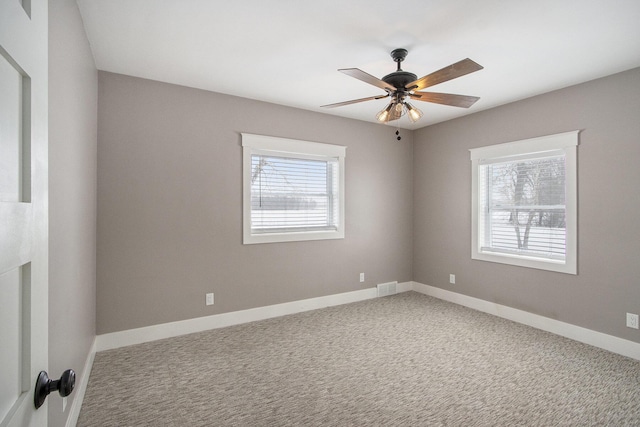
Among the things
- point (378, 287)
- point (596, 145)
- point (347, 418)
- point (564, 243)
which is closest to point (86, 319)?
point (347, 418)

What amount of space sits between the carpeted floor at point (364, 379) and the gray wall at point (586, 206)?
0.44 m

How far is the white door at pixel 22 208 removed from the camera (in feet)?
1.97

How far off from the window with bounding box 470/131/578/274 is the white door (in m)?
4.27

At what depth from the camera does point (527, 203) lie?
3934 mm

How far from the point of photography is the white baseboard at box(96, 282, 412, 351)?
3.20 meters

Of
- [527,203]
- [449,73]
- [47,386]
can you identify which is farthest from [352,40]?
[527,203]

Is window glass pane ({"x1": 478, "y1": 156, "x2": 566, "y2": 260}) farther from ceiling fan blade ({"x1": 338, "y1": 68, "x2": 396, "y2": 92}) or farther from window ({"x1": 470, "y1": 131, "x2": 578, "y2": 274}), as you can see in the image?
ceiling fan blade ({"x1": 338, "y1": 68, "x2": 396, "y2": 92})

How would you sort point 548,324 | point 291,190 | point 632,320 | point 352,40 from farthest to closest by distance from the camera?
point 291,190 < point 548,324 < point 632,320 < point 352,40

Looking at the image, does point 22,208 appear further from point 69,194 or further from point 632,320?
point 632,320

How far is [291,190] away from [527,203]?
2.90 m

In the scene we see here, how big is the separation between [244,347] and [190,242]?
49.4 inches

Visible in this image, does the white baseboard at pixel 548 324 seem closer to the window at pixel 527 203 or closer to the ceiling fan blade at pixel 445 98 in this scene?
the window at pixel 527 203

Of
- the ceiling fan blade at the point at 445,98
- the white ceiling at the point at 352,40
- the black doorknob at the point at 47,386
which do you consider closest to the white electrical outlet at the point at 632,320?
the white ceiling at the point at 352,40

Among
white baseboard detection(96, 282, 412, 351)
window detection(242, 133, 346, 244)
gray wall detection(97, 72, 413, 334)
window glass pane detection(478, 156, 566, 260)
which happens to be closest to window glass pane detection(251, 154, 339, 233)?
window detection(242, 133, 346, 244)
